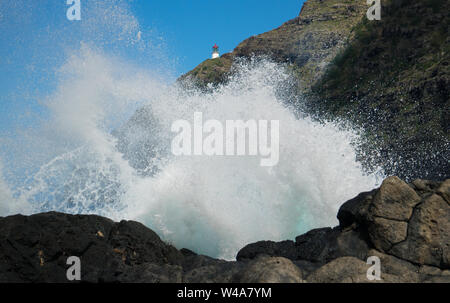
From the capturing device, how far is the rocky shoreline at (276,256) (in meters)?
5.82

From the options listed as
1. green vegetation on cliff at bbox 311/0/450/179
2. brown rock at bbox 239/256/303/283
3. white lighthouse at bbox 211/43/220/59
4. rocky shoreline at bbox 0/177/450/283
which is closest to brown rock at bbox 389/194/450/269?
rocky shoreline at bbox 0/177/450/283

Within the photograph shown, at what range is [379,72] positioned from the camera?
58312mm

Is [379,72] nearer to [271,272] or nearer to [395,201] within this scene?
[395,201]

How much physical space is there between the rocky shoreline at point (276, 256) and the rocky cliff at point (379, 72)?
22888 millimetres

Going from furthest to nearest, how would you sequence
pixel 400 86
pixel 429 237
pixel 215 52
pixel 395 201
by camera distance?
pixel 215 52
pixel 400 86
pixel 395 201
pixel 429 237

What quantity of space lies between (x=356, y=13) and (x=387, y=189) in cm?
9443

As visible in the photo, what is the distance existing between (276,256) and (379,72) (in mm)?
57534

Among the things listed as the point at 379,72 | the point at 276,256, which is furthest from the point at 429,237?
the point at 379,72

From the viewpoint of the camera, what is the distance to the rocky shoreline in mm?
5816

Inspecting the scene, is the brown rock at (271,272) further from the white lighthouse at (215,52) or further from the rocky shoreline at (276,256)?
the white lighthouse at (215,52)

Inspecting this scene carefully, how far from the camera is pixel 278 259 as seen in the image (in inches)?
225

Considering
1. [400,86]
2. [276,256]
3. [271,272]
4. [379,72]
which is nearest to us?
[271,272]

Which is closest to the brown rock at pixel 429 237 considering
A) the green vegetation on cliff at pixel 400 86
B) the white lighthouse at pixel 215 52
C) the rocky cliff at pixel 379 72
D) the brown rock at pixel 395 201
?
the brown rock at pixel 395 201
